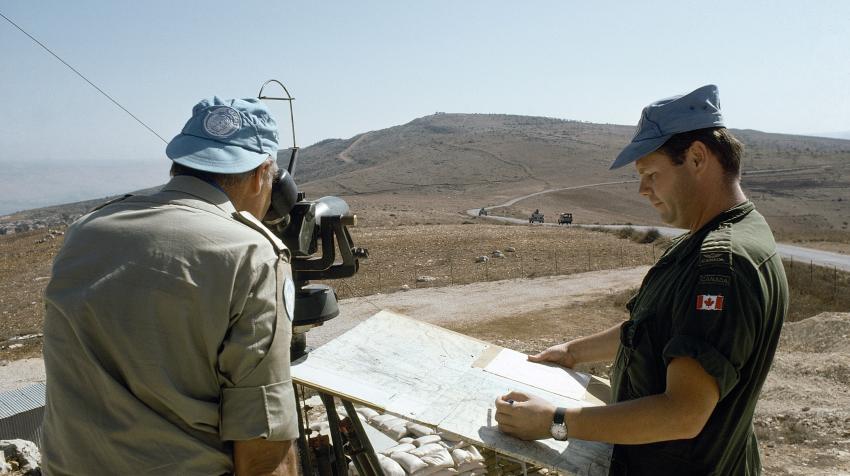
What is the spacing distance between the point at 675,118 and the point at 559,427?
1.16m

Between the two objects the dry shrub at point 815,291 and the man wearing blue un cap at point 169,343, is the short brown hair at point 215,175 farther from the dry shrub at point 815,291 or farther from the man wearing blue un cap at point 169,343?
the dry shrub at point 815,291

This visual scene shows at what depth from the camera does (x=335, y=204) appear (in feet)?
11.1

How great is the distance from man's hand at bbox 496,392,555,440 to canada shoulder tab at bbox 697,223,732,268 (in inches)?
29.4

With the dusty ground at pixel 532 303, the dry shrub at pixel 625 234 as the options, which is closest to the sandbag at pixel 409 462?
the dusty ground at pixel 532 303

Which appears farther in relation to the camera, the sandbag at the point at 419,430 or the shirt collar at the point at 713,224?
the sandbag at the point at 419,430

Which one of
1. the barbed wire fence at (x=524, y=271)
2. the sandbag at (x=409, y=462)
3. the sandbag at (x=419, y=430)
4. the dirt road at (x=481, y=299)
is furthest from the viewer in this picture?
the barbed wire fence at (x=524, y=271)

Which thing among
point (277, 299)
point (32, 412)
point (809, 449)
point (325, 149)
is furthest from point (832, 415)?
point (325, 149)

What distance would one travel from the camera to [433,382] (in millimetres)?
2830

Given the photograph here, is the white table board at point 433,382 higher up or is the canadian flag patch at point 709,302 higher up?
the canadian flag patch at point 709,302

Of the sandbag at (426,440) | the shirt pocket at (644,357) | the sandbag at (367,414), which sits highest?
the shirt pocket at (644,357)

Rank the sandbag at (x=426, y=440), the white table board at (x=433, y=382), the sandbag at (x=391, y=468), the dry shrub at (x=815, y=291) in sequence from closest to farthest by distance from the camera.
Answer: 1. the white table board at (x=433, y=382)
2. the sandbag at (x=391, y=468)
3. the sandbag at (x=426, y=440)
4. the dry shrub at (x=815, y=291)

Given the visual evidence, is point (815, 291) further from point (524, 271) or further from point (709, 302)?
point (709, 302)

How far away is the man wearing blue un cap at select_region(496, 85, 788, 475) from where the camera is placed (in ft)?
6.23

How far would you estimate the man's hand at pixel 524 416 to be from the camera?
2240 mm
